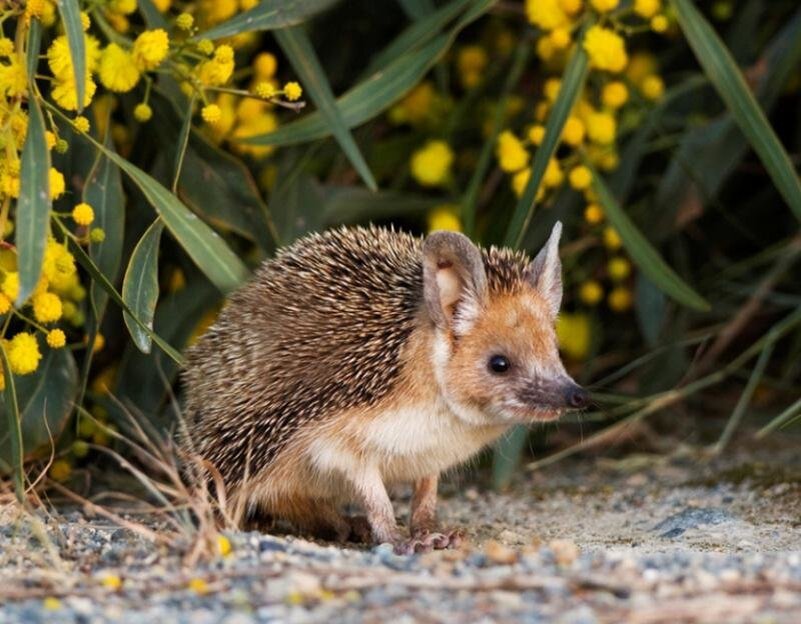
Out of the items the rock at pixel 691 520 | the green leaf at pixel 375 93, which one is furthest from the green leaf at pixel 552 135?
the rock at pixel 691 520

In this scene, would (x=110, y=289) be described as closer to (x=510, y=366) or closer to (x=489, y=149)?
(x=510, y=366)

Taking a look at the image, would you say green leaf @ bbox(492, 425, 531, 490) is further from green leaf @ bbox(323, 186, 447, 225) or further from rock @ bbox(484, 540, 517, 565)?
rock @ bbox(484, 540, 517, 565)

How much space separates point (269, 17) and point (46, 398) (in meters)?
1.92

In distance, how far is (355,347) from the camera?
19.2ft

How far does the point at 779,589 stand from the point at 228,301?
2.81 m

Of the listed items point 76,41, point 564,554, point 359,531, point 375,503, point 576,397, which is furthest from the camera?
point 359,531

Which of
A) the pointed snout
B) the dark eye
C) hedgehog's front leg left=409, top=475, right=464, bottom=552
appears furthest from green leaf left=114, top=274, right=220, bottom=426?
the pointed snout

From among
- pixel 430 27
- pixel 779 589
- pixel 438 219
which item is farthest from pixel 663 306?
pixel 779 589

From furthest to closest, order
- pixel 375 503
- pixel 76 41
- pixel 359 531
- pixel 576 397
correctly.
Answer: pixel 359 531
pixel 375 503
pixel 576 397
pixel 76 41

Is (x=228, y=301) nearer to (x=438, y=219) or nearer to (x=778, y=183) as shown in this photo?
(x=438, y=219)

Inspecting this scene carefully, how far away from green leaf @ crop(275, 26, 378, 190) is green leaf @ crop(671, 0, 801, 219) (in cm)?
167

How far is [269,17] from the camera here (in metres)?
6.62

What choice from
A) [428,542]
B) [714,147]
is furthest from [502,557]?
[714,147]

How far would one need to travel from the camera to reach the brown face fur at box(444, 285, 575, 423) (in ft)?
18.9
